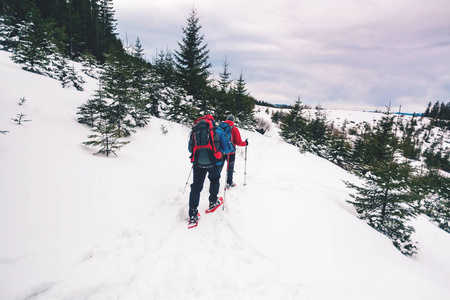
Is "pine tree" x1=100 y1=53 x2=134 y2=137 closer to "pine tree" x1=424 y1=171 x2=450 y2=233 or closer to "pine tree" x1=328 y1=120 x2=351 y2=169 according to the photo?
"pine tree" x1=424 y1=171 x2=450 y2=233

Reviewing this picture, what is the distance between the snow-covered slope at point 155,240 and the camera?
109 inches

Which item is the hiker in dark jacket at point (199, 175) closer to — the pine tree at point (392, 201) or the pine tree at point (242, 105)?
the pine tree at point (392, 201)

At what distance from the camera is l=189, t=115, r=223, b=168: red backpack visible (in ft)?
13.7

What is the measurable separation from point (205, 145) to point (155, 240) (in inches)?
90.6

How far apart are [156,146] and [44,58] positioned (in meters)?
9.88

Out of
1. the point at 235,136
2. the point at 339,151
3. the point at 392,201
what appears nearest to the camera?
the point at 235,136

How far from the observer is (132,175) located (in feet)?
20.3

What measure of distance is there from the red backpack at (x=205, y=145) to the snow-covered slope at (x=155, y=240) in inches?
63.2

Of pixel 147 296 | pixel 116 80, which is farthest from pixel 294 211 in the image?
pixel 116 80

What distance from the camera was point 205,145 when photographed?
13.6ft

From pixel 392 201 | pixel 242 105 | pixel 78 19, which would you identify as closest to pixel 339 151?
pixel 242 105

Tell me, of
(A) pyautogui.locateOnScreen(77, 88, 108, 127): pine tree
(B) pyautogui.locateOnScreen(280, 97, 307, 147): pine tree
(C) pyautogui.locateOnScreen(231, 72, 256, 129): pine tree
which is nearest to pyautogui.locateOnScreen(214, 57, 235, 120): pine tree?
(C) pyautogui.locateOnScreen(231, 72, 256, 129): pine tree

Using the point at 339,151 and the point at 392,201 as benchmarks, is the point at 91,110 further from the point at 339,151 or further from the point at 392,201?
the point at 339,151

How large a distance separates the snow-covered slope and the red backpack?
1.60 meters
